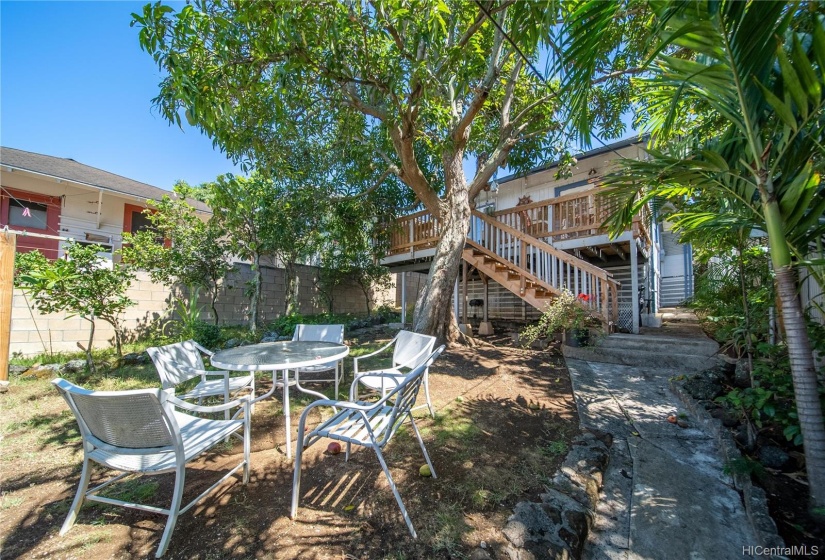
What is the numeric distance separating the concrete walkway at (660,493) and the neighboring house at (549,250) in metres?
2.56

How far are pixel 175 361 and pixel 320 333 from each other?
5.62ft

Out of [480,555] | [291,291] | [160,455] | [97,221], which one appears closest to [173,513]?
[160,455]

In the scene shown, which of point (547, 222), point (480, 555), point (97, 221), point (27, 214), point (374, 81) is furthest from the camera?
point (97, 221)

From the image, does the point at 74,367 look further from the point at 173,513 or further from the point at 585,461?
the point at 585,461

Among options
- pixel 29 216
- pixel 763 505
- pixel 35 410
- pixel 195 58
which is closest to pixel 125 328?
pixel 35 410

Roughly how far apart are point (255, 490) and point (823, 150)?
4.03m

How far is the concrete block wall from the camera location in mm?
5555

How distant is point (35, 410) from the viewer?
355 cm

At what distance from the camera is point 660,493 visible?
7.00 ft

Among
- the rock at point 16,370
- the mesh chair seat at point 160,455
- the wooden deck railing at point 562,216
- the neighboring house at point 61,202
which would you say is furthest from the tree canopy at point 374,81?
the neighboring house at point 61,202

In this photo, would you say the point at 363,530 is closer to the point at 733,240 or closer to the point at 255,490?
the point at 255,490

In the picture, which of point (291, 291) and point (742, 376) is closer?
point (742, 376)

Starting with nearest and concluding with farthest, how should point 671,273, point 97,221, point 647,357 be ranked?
point 647,357 < point 97,221 < point 671,273

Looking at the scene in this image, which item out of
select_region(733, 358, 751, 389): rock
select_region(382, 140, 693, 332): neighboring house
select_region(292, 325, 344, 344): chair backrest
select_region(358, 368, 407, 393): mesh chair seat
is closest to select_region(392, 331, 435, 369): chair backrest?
select_region(358, 368, 407, 393): mesh chair seat
